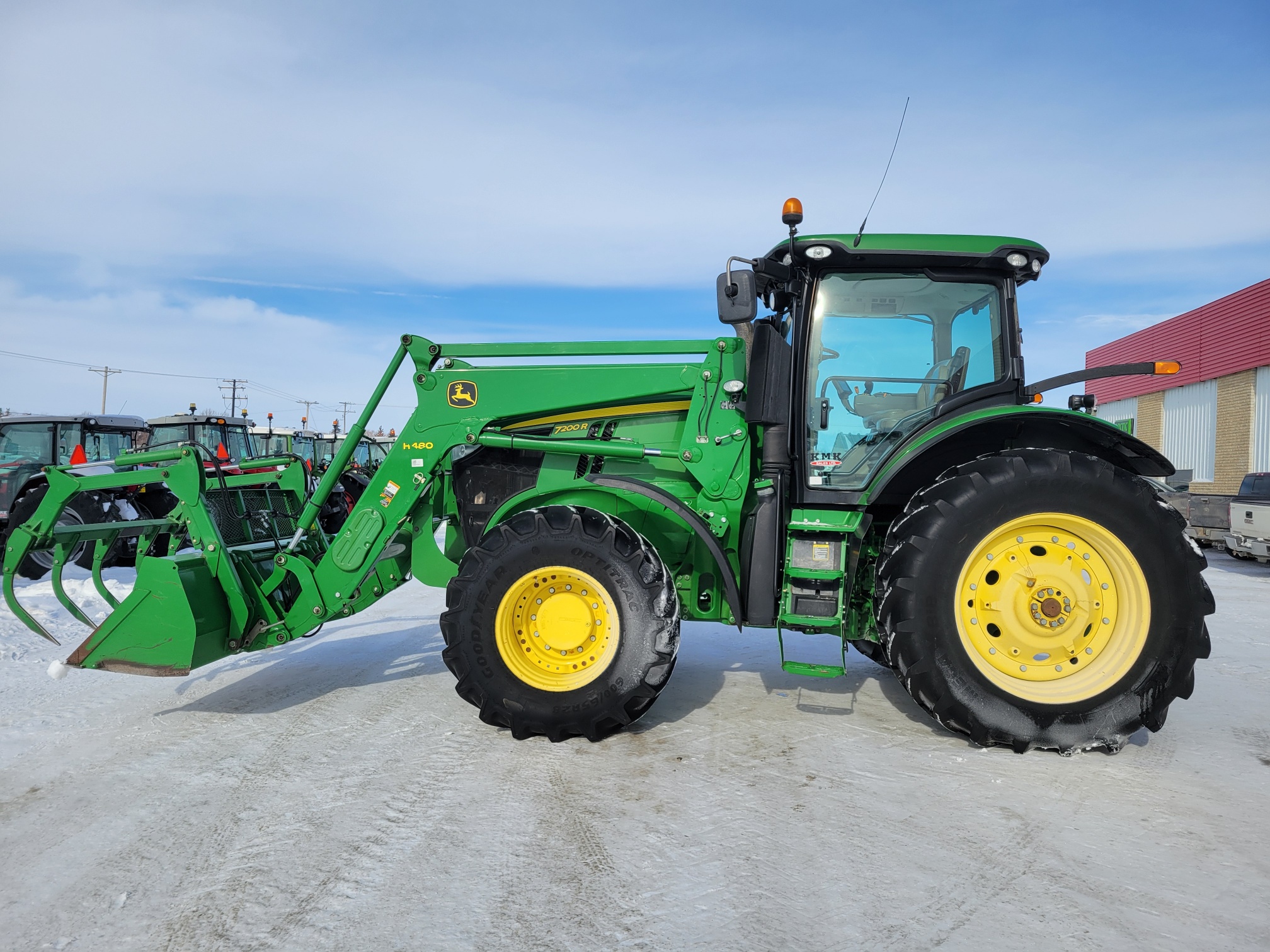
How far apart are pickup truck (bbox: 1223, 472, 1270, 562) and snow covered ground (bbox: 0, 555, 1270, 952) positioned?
846 cm

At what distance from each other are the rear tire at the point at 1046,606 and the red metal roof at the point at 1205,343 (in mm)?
17906

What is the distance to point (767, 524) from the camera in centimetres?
394

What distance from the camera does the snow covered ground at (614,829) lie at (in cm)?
222

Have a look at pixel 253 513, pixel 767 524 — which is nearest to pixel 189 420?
pixel 253 513

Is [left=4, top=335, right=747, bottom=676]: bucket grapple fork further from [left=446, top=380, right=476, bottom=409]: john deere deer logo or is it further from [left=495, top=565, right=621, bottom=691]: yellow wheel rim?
[left=495, top=565, right=621, bottom=691]: yellow wheel rim

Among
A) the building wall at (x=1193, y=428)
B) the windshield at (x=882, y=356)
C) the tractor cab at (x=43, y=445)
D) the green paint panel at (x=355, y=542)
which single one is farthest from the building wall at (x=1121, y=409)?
the tractor cab at (x=43, y=445)

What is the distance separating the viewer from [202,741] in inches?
144

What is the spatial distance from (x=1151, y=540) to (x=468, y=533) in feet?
11.2

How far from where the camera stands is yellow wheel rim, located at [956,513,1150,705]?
11.6 feet

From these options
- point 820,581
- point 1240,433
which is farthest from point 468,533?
point 1240,433

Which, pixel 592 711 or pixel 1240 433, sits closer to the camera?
pixel 592 711

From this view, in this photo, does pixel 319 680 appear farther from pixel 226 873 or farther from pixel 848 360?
pixel 848 360

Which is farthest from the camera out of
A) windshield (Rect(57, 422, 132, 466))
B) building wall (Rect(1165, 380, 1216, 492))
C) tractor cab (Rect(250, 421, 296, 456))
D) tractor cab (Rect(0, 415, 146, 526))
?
building wall (Rect(1165, 380, 1216, 492))

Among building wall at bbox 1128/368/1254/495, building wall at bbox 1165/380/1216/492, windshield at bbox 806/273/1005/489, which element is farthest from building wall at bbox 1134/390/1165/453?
windshield at bbox 806/273/1005/489
